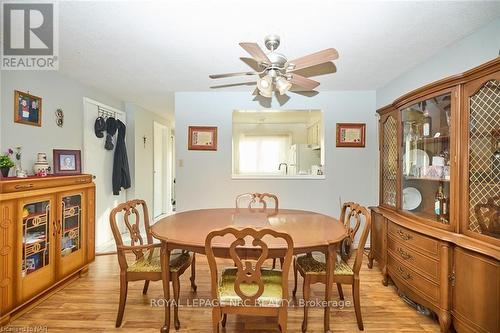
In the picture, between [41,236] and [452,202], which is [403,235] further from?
[41,236]

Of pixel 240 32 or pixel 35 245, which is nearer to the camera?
pixel 240 32

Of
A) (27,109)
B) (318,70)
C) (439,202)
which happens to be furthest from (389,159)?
(27,109)

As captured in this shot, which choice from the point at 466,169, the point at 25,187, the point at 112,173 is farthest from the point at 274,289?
the point at 112,173

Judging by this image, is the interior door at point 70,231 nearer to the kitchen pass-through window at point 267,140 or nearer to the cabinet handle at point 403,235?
the cabinet handle at point 403,235

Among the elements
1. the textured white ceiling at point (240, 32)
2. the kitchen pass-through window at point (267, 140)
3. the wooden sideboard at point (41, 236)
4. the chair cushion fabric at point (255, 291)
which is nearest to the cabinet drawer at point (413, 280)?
the chair cushion fabric at point (255, 291)

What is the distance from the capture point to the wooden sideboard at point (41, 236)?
182cm

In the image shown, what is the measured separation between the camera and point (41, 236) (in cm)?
216

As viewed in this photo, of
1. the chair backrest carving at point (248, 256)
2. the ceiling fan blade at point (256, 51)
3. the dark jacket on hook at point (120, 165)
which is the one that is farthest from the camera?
the dark jacket on hook at point (120, 165)

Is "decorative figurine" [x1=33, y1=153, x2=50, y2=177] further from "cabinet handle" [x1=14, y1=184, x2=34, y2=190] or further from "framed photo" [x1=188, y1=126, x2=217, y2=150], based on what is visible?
"framed photo" [x1=188, y1=126, x2=217, y2=150]

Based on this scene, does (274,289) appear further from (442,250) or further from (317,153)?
(317,153)

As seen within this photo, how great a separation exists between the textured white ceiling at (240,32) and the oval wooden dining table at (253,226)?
58.5 inches

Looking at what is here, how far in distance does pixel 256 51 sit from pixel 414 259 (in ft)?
6.78

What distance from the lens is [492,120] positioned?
1.56 metres

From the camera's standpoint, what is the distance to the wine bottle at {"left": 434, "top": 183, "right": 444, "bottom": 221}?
1.93m
